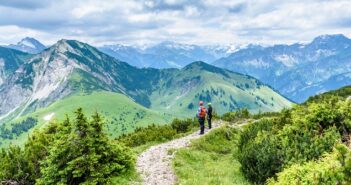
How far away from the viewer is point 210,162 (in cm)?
3291

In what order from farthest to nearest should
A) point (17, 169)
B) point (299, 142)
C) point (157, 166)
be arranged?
point (17, 169) < point (157, 166) < point (299, 142)

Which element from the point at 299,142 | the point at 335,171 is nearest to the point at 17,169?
the point at 299,142

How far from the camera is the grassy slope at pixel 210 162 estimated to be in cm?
2612

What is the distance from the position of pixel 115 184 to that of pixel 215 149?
17792 mm

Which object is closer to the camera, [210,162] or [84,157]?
[84,157]

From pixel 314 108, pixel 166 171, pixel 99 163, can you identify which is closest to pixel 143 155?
pixel 166 171

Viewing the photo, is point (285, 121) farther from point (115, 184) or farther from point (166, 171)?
point (115, 184)

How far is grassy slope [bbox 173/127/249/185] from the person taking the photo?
2612cm

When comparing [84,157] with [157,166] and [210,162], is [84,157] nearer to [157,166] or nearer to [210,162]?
[157,166]

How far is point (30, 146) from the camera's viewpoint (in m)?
31.2

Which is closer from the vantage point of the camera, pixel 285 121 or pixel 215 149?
pixel 285 121

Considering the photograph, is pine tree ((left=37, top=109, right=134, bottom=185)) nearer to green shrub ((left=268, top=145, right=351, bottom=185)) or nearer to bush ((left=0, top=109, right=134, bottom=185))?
bush ((left=0, top=109, right=134, bottom=185))

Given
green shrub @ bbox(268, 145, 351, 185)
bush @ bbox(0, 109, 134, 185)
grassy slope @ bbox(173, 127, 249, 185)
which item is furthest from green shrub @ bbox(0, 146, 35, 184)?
green shrub @ bbox(268, 145, 351, 185)

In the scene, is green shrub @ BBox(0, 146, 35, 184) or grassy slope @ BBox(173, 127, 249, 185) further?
green shrub @ BBox(0, 146, 35, 184)
